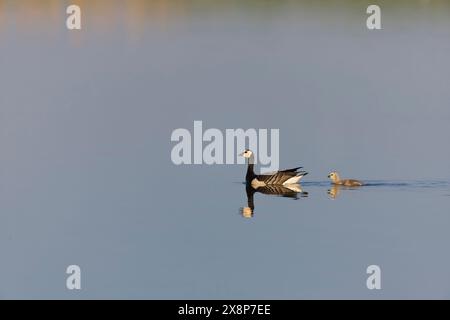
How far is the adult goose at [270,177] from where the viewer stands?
12133mm

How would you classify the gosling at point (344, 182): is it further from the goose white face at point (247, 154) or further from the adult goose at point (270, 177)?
the goose white face at point (247, 154)

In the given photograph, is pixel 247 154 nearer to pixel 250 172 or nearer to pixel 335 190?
A: pixel 250 172

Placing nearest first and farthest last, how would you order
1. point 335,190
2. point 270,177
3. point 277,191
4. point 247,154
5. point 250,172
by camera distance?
point 335,190 < point 277,191 < point 247,154 < point 250,172 < point 270,177

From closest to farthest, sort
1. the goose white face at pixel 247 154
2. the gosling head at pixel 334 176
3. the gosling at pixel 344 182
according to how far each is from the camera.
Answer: the gosling at pixel 344 182 → the gosling head at pixel 334 176 → the goose white face at pixel 247 154

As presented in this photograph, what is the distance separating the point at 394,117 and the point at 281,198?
1.39m

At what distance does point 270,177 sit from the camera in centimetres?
1260

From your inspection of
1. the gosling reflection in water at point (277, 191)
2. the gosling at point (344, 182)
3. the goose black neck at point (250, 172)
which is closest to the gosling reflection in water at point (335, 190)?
the gosling at point (344, 182)

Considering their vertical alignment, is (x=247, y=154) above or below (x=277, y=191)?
above

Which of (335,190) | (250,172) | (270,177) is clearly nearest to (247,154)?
(250,172)

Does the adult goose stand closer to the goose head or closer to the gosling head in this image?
the goose head

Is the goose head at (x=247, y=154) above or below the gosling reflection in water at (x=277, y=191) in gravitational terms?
above

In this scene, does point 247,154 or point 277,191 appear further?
point 247,154
